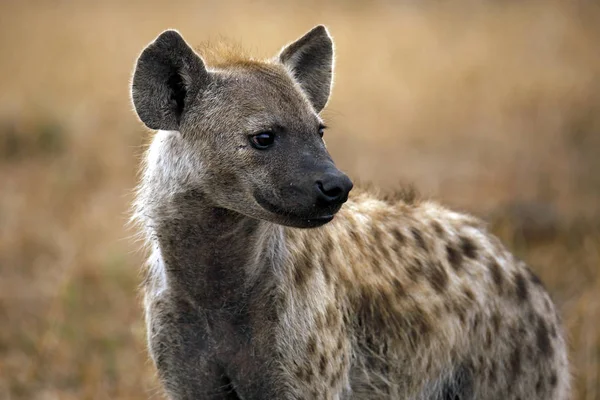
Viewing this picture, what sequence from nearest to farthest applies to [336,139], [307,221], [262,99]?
[307,221], [262,99], [336,139]

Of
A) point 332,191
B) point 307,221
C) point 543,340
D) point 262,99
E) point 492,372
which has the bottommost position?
point 492,372

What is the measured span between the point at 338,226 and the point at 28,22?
8.52 m

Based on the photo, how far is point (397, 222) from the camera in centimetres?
352

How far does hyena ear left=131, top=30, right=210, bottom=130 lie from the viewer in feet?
9.59

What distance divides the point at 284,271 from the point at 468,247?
84 centimetres

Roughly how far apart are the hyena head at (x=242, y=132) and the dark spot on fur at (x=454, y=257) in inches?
31.8

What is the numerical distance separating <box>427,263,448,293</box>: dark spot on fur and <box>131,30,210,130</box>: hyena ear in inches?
40.7

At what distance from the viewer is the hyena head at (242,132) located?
2.79 m

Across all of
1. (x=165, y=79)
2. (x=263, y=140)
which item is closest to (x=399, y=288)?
(x=263, y=140)

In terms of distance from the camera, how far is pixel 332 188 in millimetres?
2709

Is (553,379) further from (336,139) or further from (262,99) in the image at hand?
(336,139)

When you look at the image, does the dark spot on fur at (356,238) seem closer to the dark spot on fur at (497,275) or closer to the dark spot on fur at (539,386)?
the dark spot on fur at (497,275)

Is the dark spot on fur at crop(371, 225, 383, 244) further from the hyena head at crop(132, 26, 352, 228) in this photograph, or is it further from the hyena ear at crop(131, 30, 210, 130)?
the hyena ear at crop(131, 30, 210, 130)

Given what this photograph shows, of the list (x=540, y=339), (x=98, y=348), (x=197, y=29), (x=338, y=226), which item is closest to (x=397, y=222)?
(x=338, y=226)
